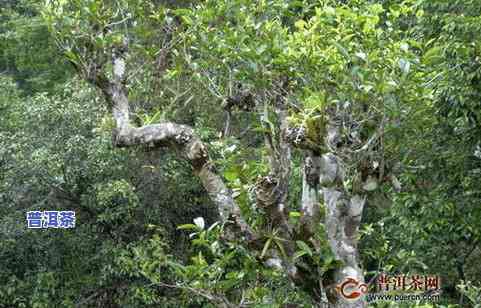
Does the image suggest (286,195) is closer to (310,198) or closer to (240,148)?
(310,198)

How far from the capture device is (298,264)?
255 centimetres

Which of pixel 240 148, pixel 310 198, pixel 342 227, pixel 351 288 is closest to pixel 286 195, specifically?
→ pixel 310 198

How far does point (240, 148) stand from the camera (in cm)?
356

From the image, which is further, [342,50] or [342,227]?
[342,227]

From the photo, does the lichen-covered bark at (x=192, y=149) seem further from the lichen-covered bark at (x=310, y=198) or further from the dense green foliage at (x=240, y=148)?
the lichen-covered bark at (x=310, y=198)

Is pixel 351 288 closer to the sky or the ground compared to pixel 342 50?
closer to the ground

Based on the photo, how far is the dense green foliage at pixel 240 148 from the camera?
8.51 feet

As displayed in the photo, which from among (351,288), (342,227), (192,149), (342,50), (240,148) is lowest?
(240,148)

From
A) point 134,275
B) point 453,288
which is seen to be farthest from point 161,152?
point 453,288

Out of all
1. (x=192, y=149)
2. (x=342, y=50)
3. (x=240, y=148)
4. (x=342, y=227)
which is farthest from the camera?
(x=240, y=148)

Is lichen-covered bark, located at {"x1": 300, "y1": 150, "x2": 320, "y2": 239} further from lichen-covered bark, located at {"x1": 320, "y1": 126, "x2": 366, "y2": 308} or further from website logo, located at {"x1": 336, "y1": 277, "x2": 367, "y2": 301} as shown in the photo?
website logo, located at {"x1": 336, "y1": 277, "x2": 367, "y2": 301}

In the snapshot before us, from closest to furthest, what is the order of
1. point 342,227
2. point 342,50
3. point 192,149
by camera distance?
1. point 342,50
2. point 342,227
3. point 192,149

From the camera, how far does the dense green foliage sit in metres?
2.59

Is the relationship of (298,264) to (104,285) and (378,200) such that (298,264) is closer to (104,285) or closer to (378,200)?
(378,200)
